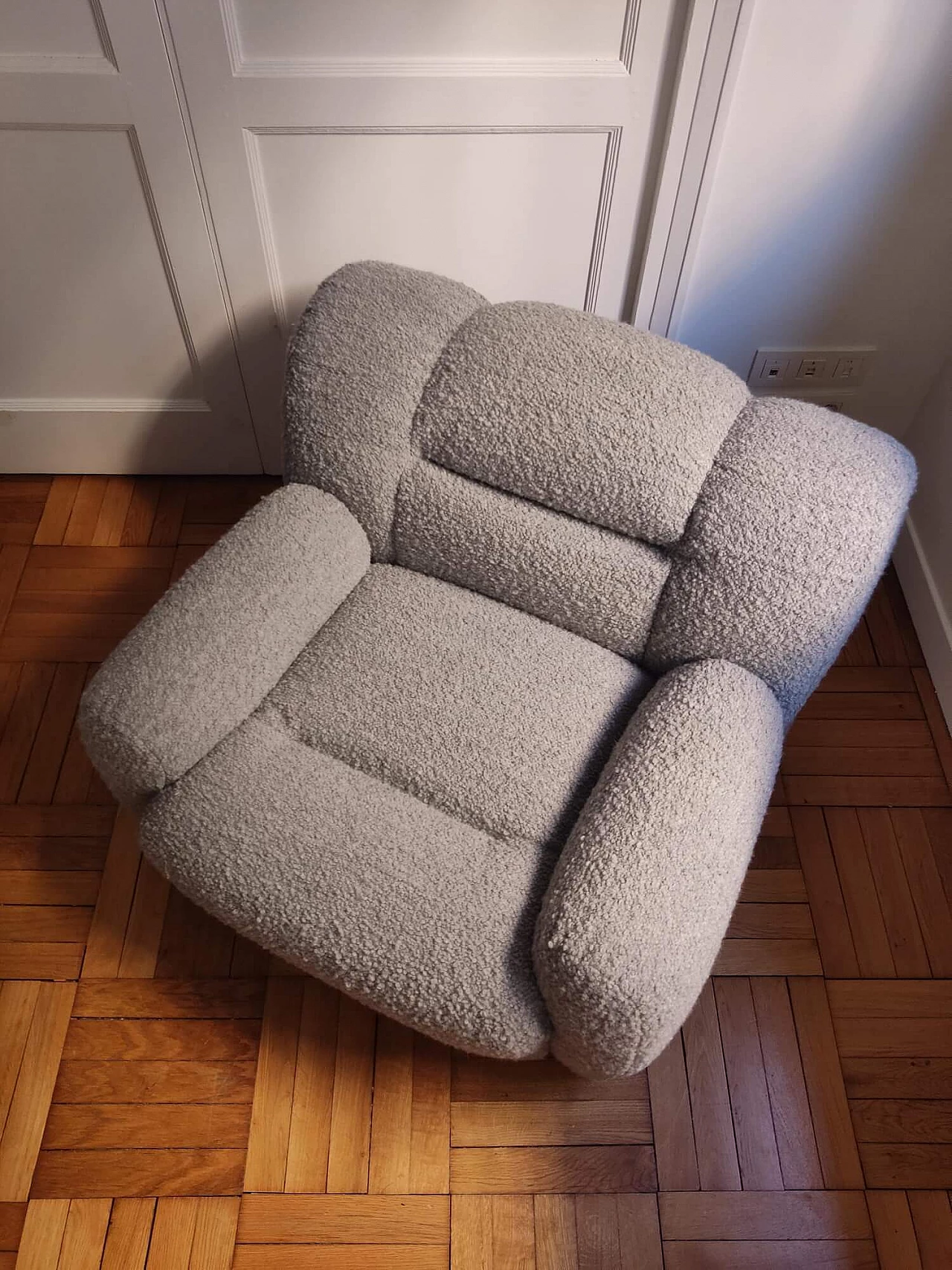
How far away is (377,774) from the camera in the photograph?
41.8 inches

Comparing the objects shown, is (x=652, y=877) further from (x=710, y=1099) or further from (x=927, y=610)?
(x=927, y=610)

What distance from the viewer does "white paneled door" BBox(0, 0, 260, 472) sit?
1179 millimetres

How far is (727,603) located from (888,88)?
79 cm

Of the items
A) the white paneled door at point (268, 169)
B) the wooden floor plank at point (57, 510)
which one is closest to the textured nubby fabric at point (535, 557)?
the white paneled door at point (268, 169)

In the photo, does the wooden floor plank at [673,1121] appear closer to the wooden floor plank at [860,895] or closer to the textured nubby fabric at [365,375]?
the wooden floor plank at [860,895]

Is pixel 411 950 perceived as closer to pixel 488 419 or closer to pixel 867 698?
pixel 488 419

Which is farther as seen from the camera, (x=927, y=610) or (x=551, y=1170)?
(x=927, y=610)

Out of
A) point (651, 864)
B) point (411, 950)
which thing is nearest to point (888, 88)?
point (651, 864)

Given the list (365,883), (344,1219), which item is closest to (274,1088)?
(344,1219)

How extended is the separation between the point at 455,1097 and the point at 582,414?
2.92 ft

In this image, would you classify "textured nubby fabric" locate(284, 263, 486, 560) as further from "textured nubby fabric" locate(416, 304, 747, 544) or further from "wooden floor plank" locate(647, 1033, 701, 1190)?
"wooden floor plank" locate(647, 1033, 701, 1190)

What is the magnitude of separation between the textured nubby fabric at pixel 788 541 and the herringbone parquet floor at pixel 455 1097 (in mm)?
460

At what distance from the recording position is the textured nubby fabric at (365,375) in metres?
1.15

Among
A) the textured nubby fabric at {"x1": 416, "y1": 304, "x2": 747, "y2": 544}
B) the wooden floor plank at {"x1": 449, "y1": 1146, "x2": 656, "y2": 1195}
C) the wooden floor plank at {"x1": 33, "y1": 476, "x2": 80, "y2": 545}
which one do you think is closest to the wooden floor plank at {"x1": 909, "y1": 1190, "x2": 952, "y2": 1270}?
the wooden floor plank at {"x1": 449, "y1": 1146, "x2": 656, "y2": 1195}
